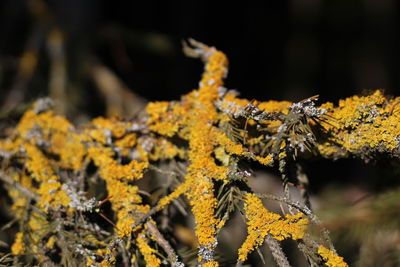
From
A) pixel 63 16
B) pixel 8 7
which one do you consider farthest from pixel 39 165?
pixel 8 7

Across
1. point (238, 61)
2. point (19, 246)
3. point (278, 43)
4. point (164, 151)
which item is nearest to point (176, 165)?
point (164, 151)

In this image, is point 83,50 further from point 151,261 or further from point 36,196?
point 151,261

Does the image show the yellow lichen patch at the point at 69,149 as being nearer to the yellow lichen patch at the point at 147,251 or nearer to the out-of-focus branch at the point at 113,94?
the yellow lichen patch at the point at 147,251

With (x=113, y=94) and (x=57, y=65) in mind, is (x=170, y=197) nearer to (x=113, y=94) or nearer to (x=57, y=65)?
(x=113, y=94)

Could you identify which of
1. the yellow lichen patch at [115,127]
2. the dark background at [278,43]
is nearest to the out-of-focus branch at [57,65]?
the dark background at [278,43]

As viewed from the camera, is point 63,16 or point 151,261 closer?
point 151,261
